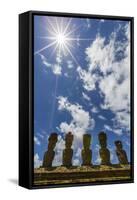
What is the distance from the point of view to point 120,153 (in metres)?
10.1

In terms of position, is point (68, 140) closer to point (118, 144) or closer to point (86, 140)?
point (86, 140)

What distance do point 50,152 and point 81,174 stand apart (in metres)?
0.50

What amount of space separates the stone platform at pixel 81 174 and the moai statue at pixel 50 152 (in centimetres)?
7

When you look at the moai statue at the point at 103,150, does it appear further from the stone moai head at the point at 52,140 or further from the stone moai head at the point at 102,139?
the stone moai head at the point at 52,140

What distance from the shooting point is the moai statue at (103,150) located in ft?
32.7

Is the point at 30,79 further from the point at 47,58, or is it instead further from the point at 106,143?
the point at 106,143

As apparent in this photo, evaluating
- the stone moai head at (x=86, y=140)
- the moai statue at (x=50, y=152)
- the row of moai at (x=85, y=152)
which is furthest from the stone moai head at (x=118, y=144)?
the moai statue at (x=50, y=152)

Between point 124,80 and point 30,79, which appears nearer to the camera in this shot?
point 30,79

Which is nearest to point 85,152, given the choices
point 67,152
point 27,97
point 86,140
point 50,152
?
point 86,140

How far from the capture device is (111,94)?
9977mm

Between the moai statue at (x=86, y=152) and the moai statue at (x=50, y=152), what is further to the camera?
the moai statue at (x=86, y=152)

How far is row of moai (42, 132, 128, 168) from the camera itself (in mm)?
9641

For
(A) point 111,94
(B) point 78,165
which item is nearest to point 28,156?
(B) point 78,165

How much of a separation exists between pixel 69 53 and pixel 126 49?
825mm
